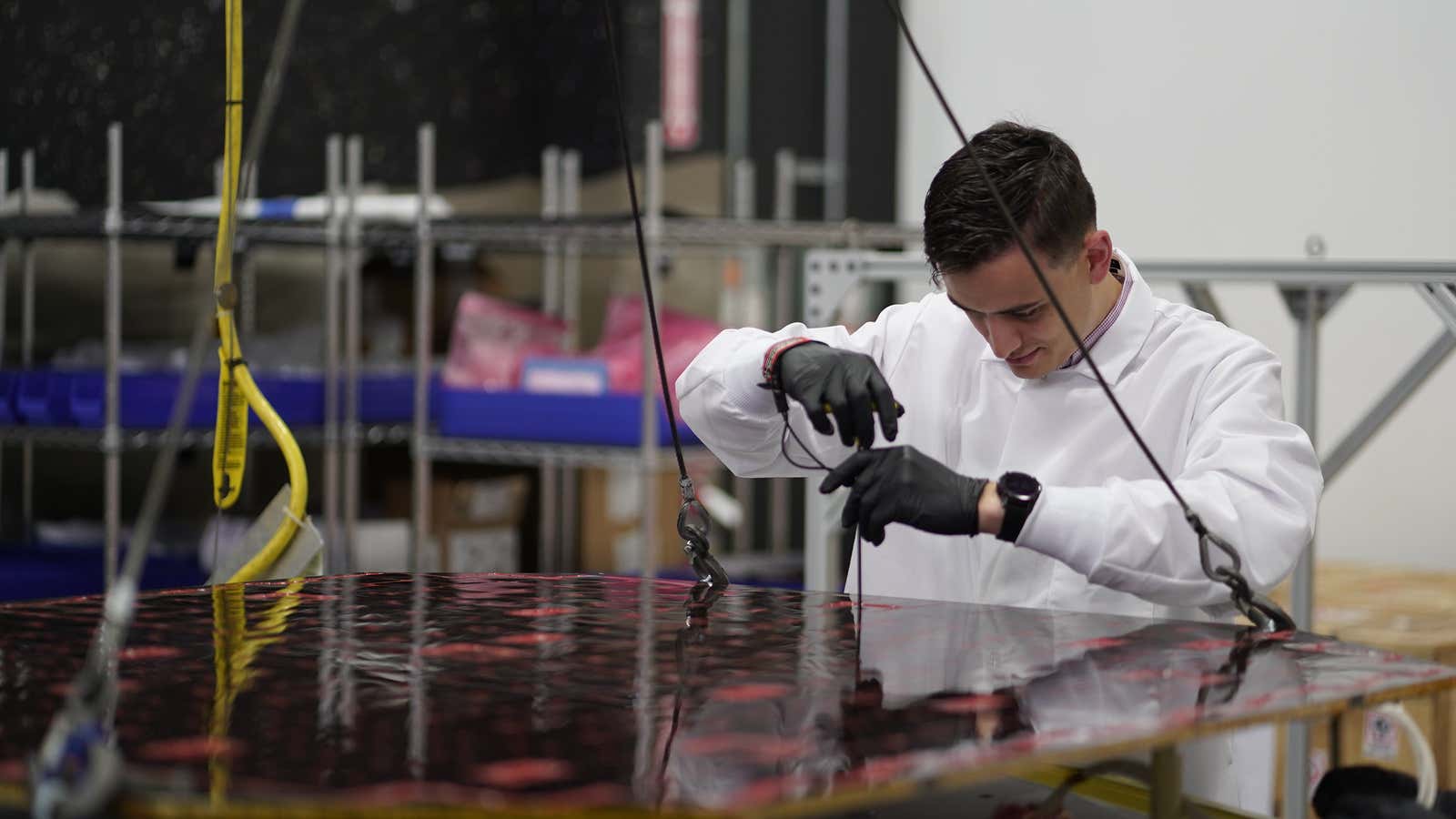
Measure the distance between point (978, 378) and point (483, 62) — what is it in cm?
344

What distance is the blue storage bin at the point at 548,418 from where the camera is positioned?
12.0 ft

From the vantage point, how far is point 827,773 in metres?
0.93

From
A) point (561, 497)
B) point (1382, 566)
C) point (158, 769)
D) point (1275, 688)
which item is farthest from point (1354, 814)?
point (561, 497)

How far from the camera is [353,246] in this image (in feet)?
12.8

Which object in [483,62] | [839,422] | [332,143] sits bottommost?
[839,422]

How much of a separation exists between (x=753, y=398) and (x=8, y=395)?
2440 millimetres

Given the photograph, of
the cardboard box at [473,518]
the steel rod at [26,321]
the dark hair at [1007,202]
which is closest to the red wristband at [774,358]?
the dark hair at [1007,202]

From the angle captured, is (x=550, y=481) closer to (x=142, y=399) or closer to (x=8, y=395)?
(x=142, y=399)

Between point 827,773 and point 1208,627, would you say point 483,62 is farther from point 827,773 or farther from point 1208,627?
point 827,773

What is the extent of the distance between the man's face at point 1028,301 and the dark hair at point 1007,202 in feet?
0.06

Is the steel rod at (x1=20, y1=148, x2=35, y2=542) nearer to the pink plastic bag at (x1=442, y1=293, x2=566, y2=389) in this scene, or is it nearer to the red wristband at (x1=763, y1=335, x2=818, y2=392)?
the pink plastic bag at (x1=442, y1=293, x2=566, y2=389)

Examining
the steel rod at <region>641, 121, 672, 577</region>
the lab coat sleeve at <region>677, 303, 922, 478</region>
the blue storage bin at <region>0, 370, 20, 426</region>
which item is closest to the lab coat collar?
the lab coat sleeve at <region>677, 303, 922, 478</region>

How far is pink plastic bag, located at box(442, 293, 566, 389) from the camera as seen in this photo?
3963mm

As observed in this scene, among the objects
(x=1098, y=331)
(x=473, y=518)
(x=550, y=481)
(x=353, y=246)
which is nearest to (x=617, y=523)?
(x=550, y=481)
